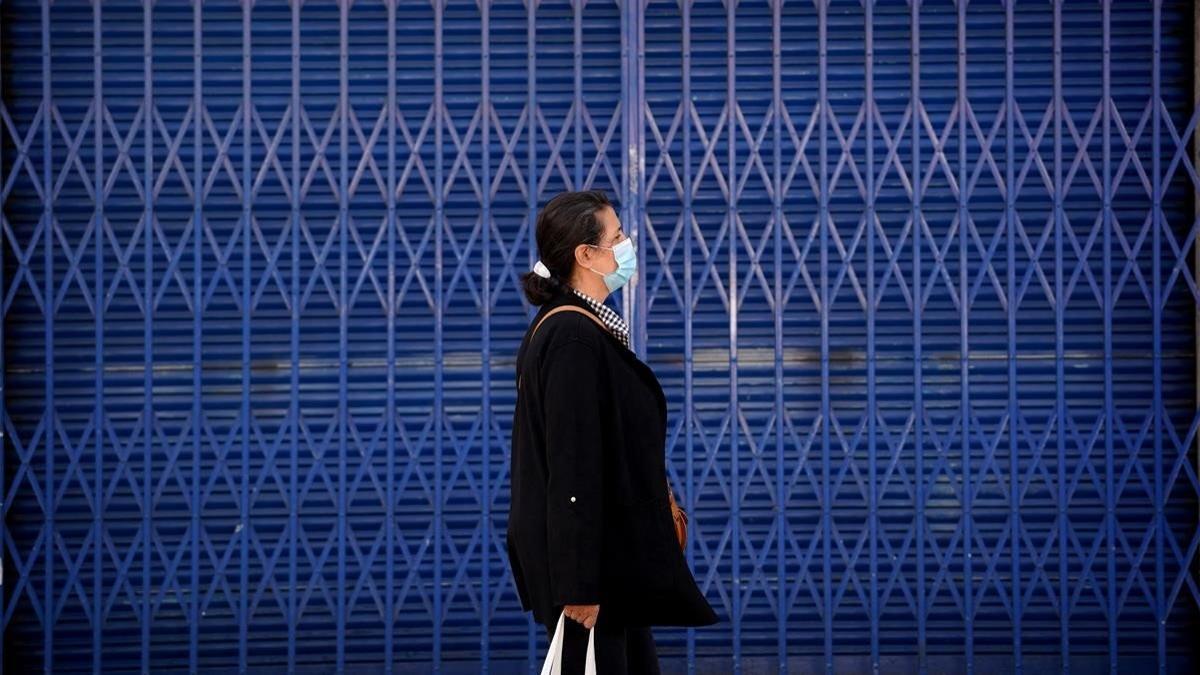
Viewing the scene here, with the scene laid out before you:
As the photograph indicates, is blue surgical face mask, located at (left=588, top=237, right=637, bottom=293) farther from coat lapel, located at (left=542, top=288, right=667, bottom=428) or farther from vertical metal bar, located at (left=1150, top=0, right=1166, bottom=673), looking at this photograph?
vertical metal bar, located at (left=1150, top=0, right=1166, bottom=673)

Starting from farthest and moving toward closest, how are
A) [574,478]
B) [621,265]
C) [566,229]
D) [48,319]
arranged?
[48,319]
[621,265]
[566,229]
[574,478]

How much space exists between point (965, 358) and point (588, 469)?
3.41 metres

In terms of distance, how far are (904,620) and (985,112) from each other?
8.26 feet

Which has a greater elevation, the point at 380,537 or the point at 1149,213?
the point at 1149,213

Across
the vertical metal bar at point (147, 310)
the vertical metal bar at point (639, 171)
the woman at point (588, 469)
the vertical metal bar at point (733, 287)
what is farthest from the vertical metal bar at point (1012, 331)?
the vertical metal bar at point (147, 310)

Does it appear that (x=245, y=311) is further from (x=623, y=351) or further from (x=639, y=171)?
(x=623, y=351)

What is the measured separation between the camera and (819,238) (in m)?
6.70

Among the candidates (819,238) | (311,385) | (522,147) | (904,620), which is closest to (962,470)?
(904,620)

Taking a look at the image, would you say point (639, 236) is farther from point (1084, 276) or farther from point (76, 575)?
point (76, 575)

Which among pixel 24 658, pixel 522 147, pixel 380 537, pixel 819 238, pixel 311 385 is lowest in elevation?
pixel 24 658

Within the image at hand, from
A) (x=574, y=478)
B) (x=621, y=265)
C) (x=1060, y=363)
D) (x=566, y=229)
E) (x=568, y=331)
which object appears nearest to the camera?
(x=574, y=478)

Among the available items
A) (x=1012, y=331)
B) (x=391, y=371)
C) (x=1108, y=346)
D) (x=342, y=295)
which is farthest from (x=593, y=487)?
(x=1108, y=346)

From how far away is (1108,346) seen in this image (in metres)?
6.69

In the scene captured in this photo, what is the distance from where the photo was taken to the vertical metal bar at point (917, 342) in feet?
21.8
